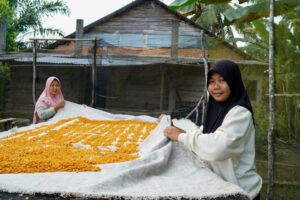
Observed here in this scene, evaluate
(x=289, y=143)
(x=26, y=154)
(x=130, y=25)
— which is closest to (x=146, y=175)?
(x=26, y=154)

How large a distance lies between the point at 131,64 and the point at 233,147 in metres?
6.90

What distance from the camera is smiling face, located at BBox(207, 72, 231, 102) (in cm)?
153

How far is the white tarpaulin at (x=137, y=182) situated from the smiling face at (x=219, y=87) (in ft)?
1.59

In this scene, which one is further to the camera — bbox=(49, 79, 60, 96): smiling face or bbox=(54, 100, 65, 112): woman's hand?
bbox=(49, 79, 60, 96): smiling face

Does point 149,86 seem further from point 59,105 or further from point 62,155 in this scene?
point 62,155

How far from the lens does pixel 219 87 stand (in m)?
1.54

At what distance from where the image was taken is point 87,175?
1.30m

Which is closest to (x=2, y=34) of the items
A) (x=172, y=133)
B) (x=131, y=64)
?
(x=131, y=64)

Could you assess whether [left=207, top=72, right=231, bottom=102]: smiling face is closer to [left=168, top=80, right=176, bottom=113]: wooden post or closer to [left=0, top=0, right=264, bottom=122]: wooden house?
[left=0, top=0, right=264, bottom=122]: wooden house

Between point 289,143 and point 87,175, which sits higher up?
point 87,175

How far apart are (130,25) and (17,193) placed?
11.9 m

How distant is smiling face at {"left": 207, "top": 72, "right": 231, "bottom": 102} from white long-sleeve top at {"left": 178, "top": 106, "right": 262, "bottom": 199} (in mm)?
149

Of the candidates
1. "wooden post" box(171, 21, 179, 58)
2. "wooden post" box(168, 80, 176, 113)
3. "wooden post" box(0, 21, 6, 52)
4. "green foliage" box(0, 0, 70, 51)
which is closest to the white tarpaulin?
"wooden post" box(171, 21, 179, 58)

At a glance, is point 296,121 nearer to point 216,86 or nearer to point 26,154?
point 216,86
